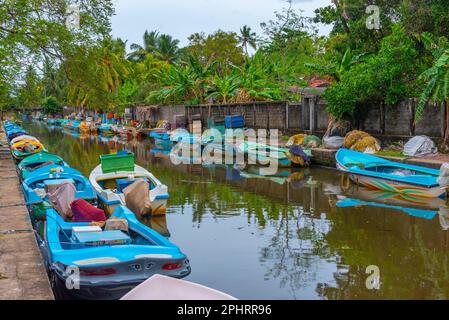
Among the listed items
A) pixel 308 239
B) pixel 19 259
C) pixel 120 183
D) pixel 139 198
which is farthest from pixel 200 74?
pixel 19 259

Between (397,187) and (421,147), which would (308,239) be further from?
(421,147)

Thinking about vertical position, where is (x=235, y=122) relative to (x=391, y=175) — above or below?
above

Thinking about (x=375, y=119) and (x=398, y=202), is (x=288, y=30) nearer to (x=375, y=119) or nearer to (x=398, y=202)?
(x=375, y=119)

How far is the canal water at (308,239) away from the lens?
334 inches

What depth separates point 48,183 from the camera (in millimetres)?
13414

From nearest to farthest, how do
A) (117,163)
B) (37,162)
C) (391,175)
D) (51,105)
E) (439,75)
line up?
1. (117,163)
2. (391,175)
3. (439,75)
4. (37,162)
5. (51,105)

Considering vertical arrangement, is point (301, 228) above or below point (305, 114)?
below

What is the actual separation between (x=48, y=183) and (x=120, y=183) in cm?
176

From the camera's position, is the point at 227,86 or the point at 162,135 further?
the point at 162,135

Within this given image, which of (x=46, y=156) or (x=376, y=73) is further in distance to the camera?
(x=376, y=73)

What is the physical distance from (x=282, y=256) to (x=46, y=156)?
1165 cm

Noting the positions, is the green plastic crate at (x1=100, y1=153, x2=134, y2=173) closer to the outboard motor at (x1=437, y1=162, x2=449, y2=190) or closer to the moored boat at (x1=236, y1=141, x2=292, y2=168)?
the outboard motor at (x1=437, y1=162, x2=449, y2=190)

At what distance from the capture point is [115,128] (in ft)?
170
